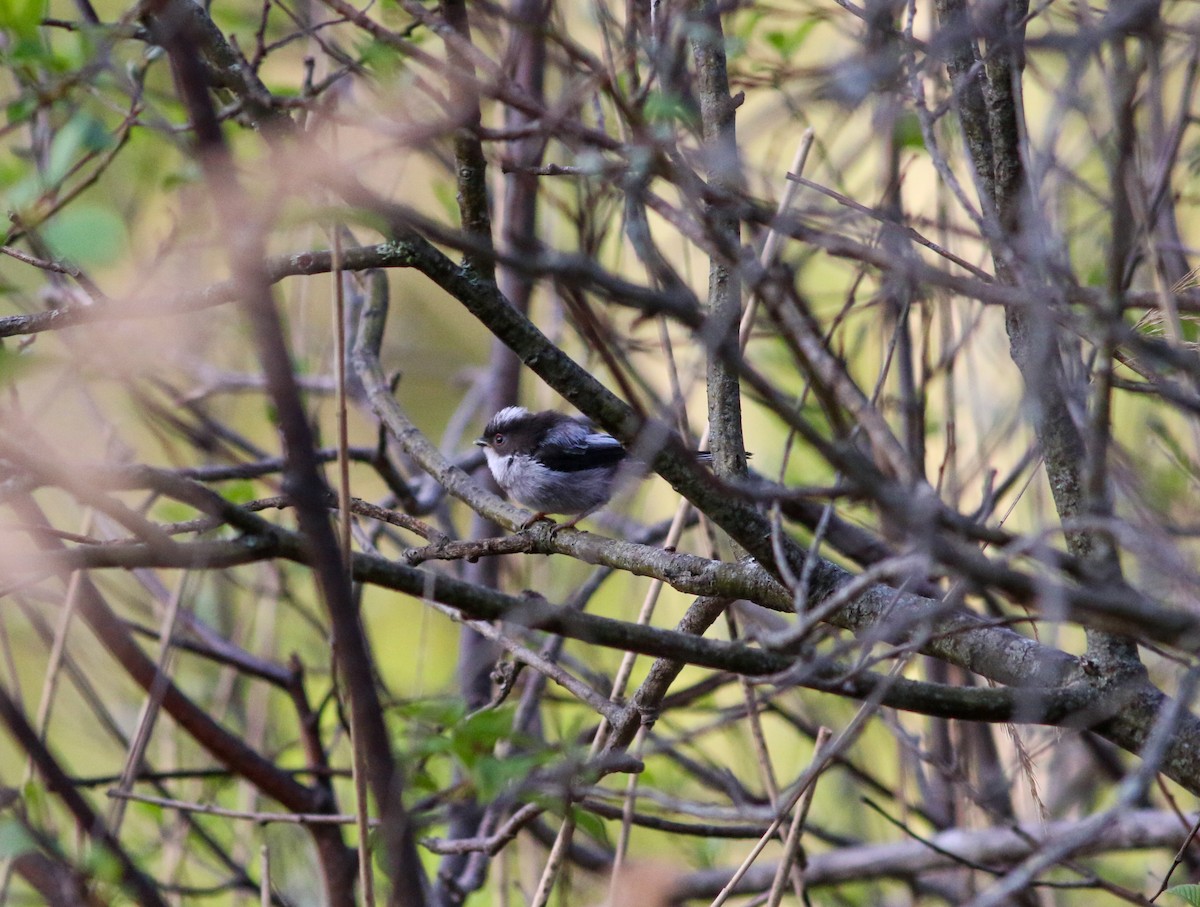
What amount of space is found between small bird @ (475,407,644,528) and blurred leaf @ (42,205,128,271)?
3409mm

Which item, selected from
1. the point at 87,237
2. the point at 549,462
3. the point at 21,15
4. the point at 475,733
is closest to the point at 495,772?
the point at 475,733

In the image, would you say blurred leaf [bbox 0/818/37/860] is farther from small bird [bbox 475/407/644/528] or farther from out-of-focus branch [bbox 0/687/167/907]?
small bird [bbox 475/407/644/528]

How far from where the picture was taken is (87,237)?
5.81 feet

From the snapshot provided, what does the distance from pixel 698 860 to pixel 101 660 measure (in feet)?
10.3

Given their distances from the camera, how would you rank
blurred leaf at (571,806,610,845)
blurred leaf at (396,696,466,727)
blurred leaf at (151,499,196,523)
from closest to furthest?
blurred leaf at (571,806,610,845) < blurred leaf at (396,696,466,727) < blurred leaf at (151,499,196,523)

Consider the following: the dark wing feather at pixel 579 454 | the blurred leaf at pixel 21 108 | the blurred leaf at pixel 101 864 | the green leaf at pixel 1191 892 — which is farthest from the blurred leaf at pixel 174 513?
the green leaf at pixel 1191 892

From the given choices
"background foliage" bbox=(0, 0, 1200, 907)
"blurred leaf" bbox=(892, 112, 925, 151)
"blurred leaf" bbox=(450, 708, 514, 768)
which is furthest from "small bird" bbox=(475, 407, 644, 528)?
"blurred leaf" bbox=(450, 708, 514, 768)

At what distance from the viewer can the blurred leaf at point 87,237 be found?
1735 millimetres

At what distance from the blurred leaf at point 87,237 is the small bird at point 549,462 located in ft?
11.2

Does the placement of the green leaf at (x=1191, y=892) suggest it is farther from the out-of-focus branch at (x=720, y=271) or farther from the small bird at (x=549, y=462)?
the small bird at (x=549, y=462)

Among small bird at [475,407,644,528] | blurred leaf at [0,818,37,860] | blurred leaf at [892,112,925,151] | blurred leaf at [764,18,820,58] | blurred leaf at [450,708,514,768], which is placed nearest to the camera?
blurred leaf at [0,818,37,860]

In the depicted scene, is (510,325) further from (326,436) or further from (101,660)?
(326,436)

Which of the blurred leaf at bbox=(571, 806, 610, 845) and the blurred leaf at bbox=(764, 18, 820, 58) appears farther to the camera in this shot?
the blurred leaf at bbox=(764, 18, 820, 58)

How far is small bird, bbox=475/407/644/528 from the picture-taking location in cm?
536
